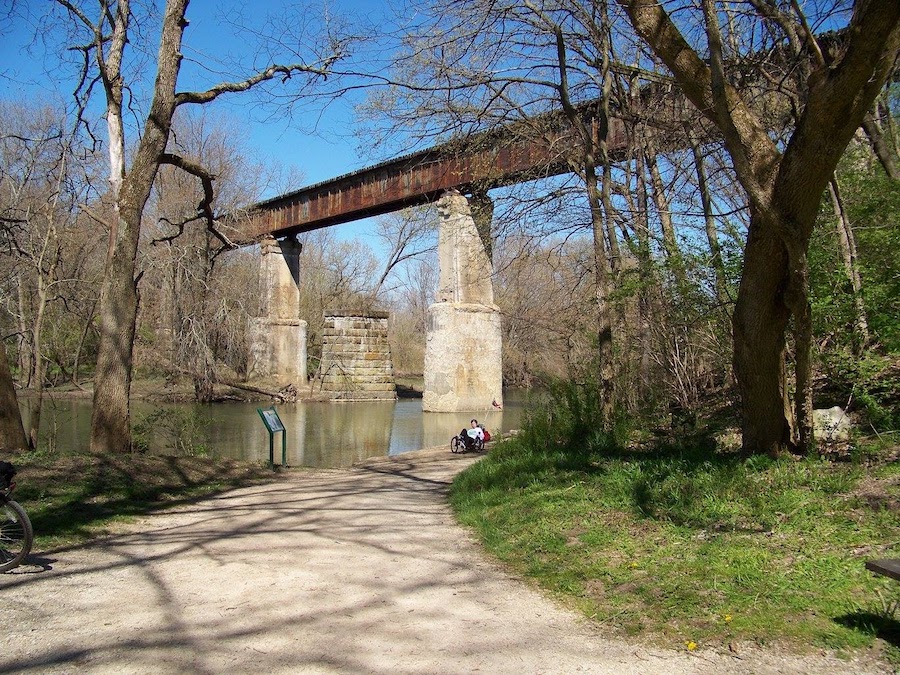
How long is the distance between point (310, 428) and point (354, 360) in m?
14.4

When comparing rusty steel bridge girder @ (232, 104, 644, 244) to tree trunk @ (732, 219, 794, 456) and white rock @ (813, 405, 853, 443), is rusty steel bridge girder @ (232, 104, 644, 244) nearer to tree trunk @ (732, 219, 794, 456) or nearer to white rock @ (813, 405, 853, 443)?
tree trunk @ (732, 219, 794, 456)

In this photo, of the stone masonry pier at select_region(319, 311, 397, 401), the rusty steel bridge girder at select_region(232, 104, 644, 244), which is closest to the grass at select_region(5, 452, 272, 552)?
the rusty steel bridge girder at select_region(232, 104, 644, 244)

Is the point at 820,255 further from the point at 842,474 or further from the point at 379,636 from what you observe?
the point at 379,636

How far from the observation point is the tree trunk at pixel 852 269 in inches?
274

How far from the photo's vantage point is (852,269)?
7.05m

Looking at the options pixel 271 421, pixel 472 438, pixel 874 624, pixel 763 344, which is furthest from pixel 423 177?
pixel 874 624

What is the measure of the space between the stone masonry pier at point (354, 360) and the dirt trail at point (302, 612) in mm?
31066

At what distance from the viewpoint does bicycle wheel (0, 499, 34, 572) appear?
5.26 m

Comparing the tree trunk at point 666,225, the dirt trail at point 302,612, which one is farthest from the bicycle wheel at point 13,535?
the tree trunk at point 666,225

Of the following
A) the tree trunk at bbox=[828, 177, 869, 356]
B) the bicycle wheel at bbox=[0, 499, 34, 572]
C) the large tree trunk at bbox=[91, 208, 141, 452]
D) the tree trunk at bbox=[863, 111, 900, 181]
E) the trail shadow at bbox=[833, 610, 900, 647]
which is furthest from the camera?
the large tree trunk at bbox=[91, 208, 141, 452]

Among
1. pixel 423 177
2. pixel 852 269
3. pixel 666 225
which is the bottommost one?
pixel 852 269

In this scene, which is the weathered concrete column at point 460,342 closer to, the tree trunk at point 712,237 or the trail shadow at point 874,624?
the tree trunk at point 712,237

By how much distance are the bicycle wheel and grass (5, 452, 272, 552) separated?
33.0 inches

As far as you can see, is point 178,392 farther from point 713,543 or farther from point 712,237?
point 713,543
